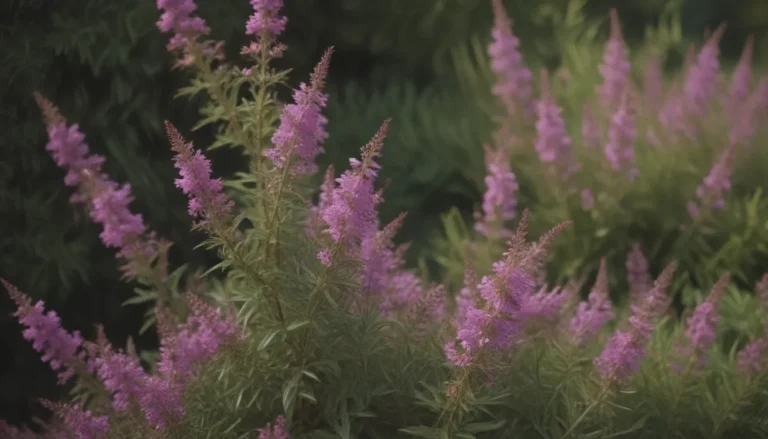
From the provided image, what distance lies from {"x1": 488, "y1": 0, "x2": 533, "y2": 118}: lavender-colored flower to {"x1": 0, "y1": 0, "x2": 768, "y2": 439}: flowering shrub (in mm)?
1380

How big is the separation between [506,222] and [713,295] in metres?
1.36

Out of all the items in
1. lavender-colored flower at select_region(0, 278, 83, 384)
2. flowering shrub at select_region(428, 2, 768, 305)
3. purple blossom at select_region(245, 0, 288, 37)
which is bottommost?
flowering shrub at select_region(428, 2, 768, 305)

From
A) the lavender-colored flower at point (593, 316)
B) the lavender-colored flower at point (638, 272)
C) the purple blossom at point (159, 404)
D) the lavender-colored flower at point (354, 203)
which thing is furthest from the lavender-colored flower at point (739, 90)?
the purple blossom at point (159, 404)

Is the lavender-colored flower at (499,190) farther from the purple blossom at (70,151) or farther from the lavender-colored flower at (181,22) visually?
the purple blossom at (70,151)

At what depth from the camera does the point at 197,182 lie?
1919 mm

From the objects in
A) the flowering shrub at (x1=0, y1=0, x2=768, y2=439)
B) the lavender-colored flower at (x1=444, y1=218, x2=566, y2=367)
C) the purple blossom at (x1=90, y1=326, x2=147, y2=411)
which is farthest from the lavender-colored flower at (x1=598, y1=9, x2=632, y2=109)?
the purple blossom at (x1=90, y1=326, x2=147, y2=411)

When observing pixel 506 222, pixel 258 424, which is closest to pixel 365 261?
pixel 258 424

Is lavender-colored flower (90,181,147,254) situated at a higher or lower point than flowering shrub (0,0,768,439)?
higher

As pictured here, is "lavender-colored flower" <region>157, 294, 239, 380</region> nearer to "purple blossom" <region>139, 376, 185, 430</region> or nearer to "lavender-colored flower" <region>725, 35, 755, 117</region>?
"purple blossom" <region>139, 376, 185, 430</region>

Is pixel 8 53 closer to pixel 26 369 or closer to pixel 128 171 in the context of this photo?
pixel 128 171

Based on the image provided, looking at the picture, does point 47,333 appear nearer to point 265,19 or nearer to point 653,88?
point 265,19

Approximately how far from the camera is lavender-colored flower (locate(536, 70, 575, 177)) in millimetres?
3367

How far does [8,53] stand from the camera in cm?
318

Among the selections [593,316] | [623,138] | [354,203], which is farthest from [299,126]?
[623,138]
